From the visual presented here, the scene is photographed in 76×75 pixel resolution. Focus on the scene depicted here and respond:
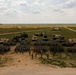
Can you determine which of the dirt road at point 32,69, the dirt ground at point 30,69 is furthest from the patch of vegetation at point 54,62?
the dirt road at point 32,69

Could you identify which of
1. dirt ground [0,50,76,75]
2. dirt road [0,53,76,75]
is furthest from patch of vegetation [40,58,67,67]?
dirt road [0,53,76,75]

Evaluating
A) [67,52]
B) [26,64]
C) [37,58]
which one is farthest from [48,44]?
[26,64]

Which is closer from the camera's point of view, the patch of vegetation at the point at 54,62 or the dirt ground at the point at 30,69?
the dirt ground at the point at 30,69

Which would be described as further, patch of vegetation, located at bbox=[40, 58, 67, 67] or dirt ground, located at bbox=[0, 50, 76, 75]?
patch of vegetation, located at bbox=[40, 58, 67, 67]

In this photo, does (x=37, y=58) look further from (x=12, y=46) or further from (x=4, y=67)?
(x=12, y=46)

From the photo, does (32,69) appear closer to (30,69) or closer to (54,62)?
(30,69)

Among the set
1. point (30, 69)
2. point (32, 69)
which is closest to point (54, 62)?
point (32, 69)

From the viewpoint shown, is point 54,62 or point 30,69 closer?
point 30,69

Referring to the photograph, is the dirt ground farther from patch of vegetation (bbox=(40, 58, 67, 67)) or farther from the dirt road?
patch of vegetation (bbox=(40, 58, 67, 67))

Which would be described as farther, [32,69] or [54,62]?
[54,62]

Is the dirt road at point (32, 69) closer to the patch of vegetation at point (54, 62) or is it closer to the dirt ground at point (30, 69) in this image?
the dirt ground at point (30, 69)

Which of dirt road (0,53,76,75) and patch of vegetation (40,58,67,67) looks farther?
patch of vegetation (40,58,67,67)

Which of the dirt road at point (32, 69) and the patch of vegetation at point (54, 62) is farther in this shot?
the patch of vegetation at point (54, 62)
